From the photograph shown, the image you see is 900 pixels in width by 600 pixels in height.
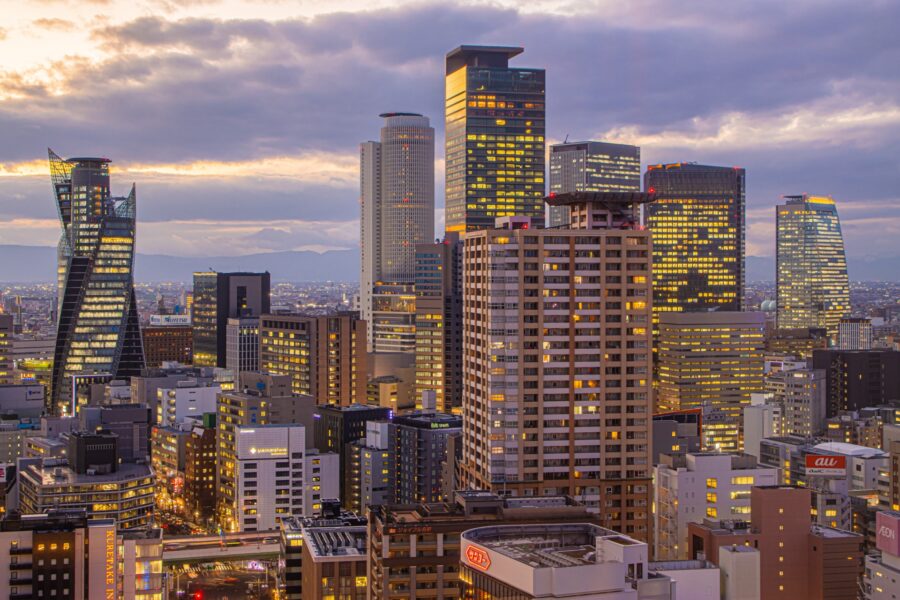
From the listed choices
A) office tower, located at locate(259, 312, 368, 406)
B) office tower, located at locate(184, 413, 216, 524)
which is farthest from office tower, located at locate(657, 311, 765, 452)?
office tower, located at locate(184, 413, 216, 524)

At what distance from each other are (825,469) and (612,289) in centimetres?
3215

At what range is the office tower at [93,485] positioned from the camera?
10612 cm

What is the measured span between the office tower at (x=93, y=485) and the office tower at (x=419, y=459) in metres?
27.2

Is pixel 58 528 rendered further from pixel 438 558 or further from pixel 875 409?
pixel 875 409

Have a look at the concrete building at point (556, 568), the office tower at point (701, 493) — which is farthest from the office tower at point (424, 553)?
the office tower at point (701, 493)

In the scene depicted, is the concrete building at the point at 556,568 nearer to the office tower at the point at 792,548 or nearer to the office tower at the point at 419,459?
the office tower at the point at 792,548

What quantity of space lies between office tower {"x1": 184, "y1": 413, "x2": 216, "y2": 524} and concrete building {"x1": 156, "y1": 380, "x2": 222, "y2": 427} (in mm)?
30275

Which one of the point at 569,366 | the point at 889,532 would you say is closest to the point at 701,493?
the point at 569,366

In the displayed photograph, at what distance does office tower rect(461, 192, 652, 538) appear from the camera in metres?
90.1

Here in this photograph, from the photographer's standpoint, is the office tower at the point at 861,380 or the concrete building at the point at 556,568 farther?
the office tower at the point at 861,380

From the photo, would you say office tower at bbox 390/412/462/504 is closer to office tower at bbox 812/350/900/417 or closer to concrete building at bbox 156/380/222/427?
concrete building at bbox 156/380/222/427

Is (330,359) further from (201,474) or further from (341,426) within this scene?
(201,474)

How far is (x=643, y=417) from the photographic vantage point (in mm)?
91750

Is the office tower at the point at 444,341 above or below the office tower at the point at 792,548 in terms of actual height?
above
